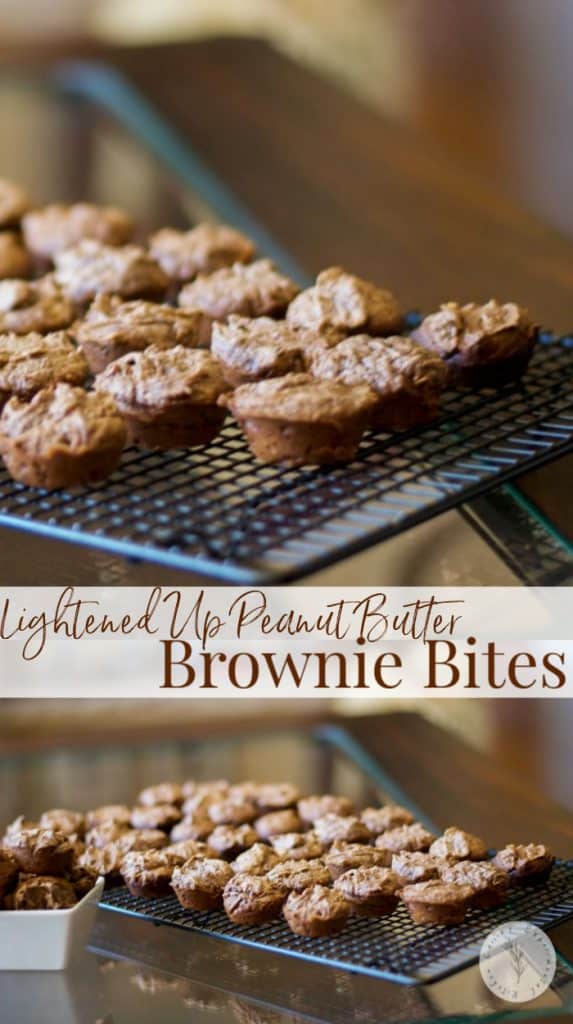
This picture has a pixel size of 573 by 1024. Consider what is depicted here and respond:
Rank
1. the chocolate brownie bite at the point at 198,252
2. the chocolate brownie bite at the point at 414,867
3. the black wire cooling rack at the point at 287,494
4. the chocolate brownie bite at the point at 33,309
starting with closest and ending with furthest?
1. the black wire cooling rack at the point at 287,494
2. the chocolate brownie bite at the point at 414,867
3. the chocolate brownie bite at the point at 33,309
4. the chocolate brownie bite at the point at 198,252

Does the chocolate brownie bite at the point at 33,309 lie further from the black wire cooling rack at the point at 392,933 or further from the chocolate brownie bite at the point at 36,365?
the black wire cooling rack at the point at 392,933

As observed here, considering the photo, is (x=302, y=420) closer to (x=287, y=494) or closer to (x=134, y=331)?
(x=287, y=494)

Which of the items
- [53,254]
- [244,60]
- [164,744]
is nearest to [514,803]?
[164,744]

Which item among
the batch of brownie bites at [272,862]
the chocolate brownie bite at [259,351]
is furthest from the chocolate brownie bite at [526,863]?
the chocolate brownie bite at [259,351]

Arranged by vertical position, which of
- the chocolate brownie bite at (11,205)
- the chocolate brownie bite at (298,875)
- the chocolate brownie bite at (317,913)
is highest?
the chocolate brownie bite at (11,205)

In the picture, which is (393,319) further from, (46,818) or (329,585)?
(46,818)

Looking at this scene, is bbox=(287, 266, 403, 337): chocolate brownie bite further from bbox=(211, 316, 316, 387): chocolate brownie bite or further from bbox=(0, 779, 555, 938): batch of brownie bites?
bbox=(0, 779, 555, 938): batch of brownie bites

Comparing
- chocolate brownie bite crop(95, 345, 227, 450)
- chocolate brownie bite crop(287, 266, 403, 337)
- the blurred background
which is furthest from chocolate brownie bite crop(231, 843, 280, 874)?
chocolate brownie bite crop(287, 266, 403, 337)

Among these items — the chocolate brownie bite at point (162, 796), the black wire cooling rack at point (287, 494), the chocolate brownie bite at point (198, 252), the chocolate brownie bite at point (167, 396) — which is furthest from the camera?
the chocolate brownie bite at point (198, 252)
